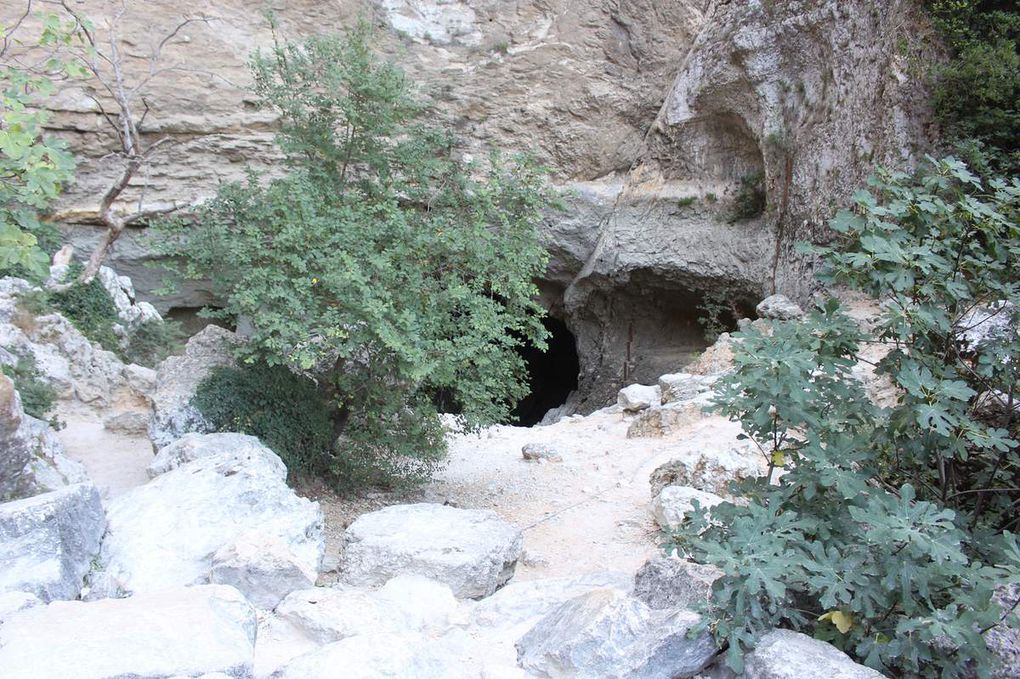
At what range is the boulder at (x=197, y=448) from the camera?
214 inches

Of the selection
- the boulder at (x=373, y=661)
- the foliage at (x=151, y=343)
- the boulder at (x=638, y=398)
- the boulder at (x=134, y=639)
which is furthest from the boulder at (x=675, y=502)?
the foliage at (x=151, y=343)

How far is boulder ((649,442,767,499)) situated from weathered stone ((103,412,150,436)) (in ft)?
18.2

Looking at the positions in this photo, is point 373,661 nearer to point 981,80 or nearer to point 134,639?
point 134,639

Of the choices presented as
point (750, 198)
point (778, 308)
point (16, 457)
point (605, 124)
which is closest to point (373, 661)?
point (16, 457)

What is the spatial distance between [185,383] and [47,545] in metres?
2.99

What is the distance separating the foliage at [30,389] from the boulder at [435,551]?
415cm

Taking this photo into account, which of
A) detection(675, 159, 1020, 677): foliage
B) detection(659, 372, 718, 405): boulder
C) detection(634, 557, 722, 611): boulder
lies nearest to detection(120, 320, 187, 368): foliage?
detection(659, 372, 718, 405): boulder

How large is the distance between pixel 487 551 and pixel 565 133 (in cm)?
1196

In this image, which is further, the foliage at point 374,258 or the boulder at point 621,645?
the foliage at point 374,258

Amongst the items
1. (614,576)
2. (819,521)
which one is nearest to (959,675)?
(819,521)

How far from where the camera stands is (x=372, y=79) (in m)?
6.64

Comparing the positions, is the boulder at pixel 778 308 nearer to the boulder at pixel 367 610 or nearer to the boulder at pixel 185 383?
the boulder at pixel 185 383

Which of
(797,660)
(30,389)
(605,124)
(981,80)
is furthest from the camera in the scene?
(605,124)

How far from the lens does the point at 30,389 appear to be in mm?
7312
